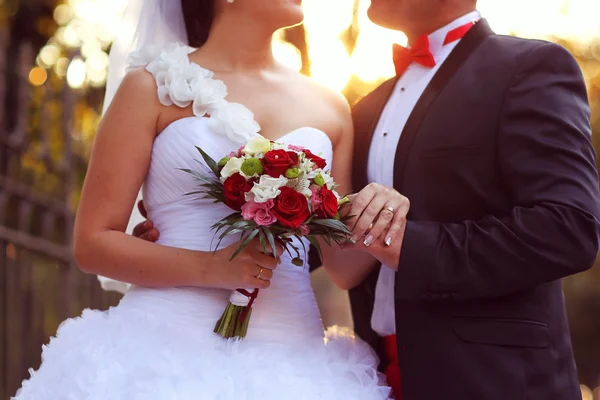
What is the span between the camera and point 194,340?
2791 millimetres

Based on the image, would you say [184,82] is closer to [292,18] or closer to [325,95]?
[292,18]

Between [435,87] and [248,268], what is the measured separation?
1126mm

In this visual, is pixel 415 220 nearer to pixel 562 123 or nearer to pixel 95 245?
→ pixel 562 123

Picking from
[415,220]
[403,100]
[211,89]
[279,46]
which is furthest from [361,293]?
[279,46]

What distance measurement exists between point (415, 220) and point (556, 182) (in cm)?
57

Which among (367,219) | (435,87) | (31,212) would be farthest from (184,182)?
(31,212)

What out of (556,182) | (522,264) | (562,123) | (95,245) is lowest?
(95,245)

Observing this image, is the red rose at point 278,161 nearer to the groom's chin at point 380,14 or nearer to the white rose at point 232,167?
the white rose at point 232,167

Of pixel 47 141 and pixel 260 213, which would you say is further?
pixel 47 141

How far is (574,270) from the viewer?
2.87 metres

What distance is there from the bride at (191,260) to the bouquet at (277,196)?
10.2 inches

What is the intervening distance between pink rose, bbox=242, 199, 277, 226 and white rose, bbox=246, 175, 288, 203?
23 mm

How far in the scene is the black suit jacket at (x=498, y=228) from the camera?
9.29 ft

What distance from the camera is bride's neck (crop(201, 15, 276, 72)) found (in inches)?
128
